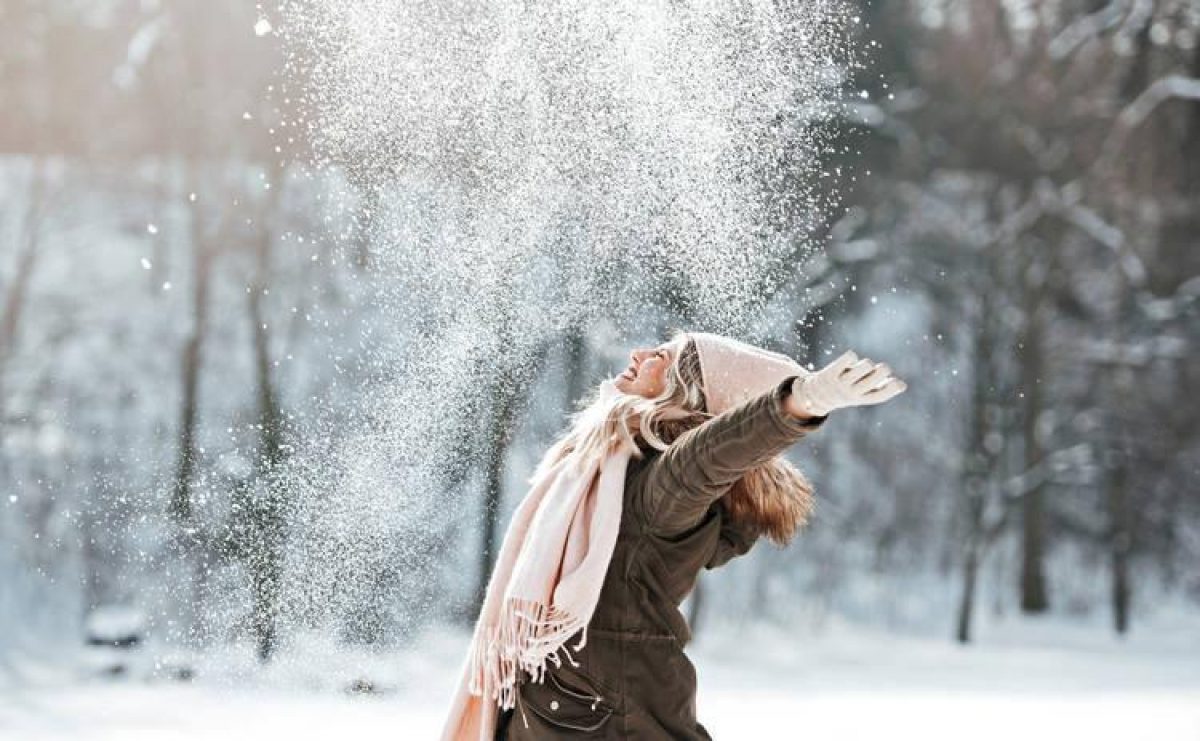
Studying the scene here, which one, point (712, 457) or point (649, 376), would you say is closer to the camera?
point (712, 457)

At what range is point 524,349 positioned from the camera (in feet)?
27.6

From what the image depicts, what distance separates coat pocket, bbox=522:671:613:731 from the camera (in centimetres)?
269

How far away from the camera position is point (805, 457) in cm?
1348

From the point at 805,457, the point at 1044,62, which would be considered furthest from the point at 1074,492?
the point at 1044,62

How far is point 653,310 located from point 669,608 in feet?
21.8

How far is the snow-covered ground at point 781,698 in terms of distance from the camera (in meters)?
6.91

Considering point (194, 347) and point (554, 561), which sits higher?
point (194, 347)

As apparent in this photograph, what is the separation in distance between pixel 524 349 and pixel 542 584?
573cm

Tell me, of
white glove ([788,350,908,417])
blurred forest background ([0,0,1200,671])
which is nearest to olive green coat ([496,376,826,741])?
white glove ([788,350,908,417])

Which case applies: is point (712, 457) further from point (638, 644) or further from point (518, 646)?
point (518, 646)

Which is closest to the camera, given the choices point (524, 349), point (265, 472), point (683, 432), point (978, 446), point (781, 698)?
point (683, 432)

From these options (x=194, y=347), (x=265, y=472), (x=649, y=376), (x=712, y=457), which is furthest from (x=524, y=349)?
(x=712, y=457)

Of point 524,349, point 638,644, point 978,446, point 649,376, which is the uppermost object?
point 978,446

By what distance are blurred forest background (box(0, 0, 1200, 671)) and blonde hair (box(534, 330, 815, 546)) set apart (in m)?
4.60
